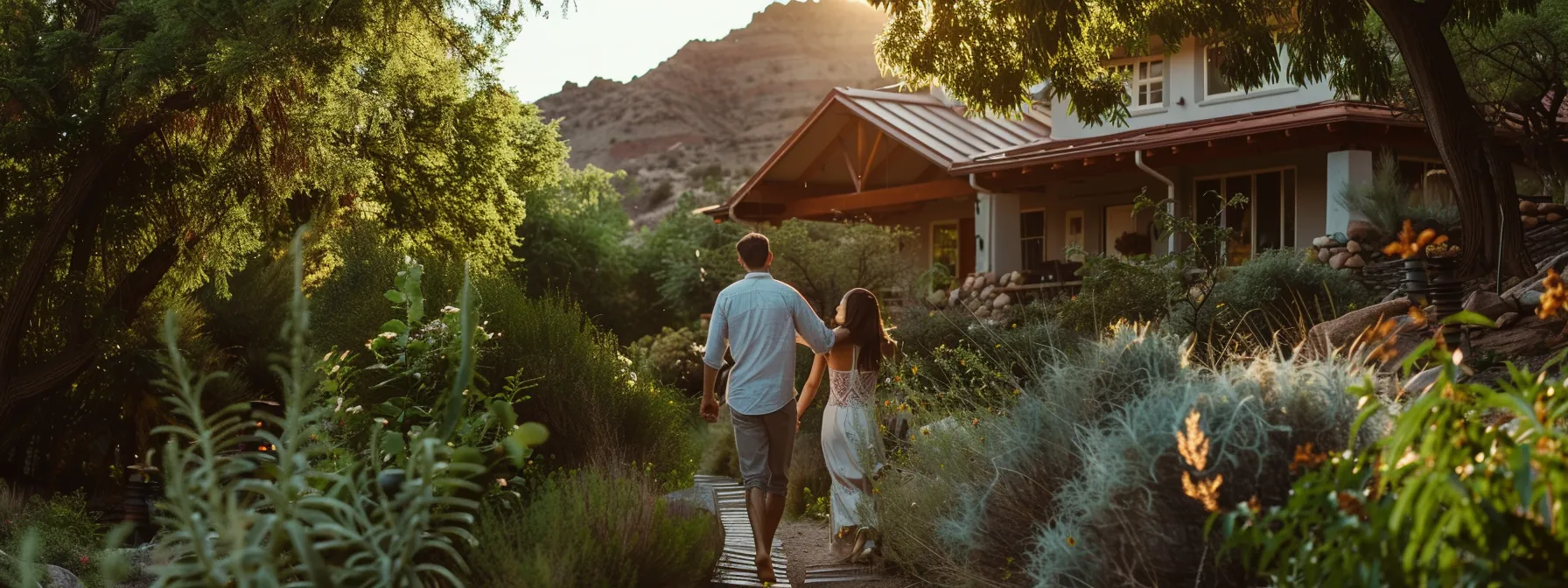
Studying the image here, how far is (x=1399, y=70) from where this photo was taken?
16781mm

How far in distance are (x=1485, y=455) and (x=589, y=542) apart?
3190 millimetres

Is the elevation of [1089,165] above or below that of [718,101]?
below

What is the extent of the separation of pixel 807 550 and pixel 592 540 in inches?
151

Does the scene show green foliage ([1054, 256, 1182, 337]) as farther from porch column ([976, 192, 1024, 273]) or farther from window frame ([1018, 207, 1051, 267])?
window frame ([1018, 207, 1051, 267])

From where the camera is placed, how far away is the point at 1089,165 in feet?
67.6

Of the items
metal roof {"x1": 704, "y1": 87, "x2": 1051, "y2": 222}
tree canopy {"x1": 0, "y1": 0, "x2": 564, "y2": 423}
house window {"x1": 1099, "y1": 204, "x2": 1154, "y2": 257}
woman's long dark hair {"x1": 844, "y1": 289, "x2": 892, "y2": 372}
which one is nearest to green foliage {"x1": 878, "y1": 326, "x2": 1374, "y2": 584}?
woman's long dark hair {"x1": 844, "y1": 289, "x2": 892, "y2": 372}

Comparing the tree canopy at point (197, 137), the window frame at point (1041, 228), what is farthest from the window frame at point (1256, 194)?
the tree canopy at point (197, 137)

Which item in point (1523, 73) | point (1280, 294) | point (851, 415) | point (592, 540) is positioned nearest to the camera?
point (592, 540)

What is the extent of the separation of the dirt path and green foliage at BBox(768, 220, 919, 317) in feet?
36.3

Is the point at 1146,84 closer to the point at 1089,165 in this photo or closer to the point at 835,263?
the point at 1089,165

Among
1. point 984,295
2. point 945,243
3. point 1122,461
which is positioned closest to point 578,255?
point 945,243

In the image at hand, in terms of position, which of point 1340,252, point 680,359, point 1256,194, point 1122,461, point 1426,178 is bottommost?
point 680,359

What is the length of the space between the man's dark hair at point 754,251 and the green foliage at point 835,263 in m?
14.0

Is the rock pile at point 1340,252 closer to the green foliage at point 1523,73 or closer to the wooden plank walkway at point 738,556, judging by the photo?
the green foliage at point 1523,73
